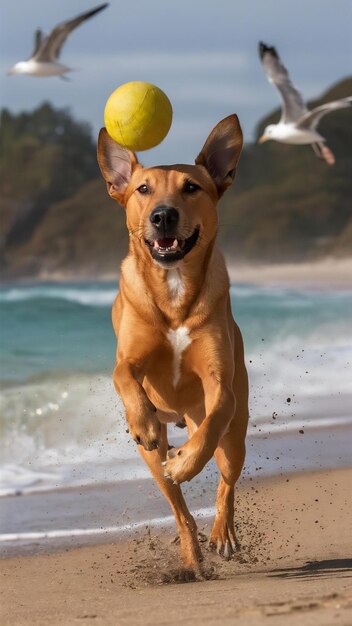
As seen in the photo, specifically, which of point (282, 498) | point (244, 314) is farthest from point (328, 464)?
point (244, 314)

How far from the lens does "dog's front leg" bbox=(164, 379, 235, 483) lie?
5289mm

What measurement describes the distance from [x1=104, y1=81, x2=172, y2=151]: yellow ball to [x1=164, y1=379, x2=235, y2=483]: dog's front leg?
1.15 metres

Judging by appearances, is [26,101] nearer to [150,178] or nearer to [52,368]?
[52,368]

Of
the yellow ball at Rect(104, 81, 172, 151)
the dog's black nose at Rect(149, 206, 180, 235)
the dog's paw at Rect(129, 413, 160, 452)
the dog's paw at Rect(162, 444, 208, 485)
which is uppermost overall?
the yellow ball at Rect(104, 81, 172, 151)

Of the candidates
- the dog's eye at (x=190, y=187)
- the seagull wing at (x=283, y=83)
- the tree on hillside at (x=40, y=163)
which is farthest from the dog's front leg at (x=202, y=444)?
the tree on hillside at (x=40, y=163)

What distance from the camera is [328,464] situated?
8789mm

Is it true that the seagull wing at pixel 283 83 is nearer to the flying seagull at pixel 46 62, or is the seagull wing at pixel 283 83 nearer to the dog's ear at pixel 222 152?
the flying seagull at pixel 46 62

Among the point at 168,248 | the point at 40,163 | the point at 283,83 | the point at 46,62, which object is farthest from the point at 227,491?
the point at 40,163

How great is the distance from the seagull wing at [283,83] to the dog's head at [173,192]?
8459mm

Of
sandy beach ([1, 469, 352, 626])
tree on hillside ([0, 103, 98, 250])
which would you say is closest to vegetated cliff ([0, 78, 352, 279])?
tree on hillside ([0, 103, 98, 250])

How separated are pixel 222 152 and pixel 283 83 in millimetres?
11323

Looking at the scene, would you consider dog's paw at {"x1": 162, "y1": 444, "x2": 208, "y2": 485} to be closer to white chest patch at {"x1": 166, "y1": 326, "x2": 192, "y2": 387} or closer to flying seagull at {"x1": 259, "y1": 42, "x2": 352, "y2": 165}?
white chest patch at {"x1": 166, "y1": 326, "x2": 192, "y2": 387}

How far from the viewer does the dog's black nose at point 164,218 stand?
5398 mm

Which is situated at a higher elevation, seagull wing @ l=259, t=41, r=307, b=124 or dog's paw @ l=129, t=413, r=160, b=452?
dog's paw @ l=129, t=413, r=160, b=452
